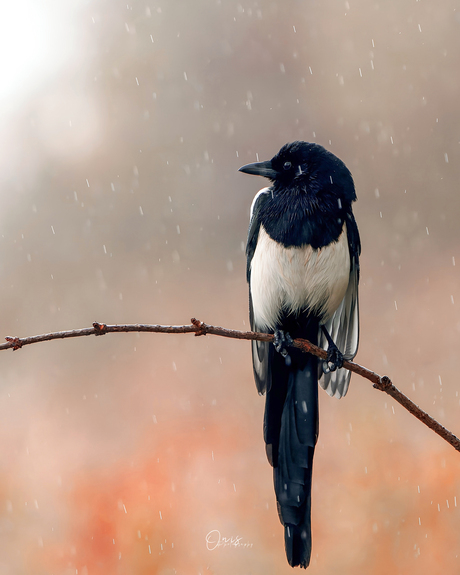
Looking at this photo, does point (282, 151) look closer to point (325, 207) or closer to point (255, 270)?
point (325, 207)

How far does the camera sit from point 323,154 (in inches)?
60.5

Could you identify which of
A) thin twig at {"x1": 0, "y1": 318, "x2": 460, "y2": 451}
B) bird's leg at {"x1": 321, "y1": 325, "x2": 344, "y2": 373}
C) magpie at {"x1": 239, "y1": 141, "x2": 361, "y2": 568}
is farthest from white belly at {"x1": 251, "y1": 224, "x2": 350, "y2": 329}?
thin twig at {"x1": 0, "y1": 318, "x2": 460, "y2": 451}

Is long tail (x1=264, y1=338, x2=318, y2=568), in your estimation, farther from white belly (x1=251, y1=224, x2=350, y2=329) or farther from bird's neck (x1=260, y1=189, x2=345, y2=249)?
bird's neck (x1=260, y1=189, x2=345, y2=249)

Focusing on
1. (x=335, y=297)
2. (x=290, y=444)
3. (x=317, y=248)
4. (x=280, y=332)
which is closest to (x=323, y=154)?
(x=317, y=248)

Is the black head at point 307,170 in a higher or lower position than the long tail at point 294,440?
higher

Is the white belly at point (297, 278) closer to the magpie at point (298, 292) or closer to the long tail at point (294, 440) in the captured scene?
the magpie at point (298, 292)

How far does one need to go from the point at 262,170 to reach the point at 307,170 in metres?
0.15

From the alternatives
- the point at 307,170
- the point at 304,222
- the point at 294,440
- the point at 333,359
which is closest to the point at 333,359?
the point at 333,359

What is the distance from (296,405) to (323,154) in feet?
2.51

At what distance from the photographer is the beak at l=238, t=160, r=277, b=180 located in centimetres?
156

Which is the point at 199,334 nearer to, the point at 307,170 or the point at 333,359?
the point at 333,359

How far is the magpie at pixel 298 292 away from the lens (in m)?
1.36

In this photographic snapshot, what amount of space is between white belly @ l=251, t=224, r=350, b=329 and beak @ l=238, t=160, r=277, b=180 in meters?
0.17

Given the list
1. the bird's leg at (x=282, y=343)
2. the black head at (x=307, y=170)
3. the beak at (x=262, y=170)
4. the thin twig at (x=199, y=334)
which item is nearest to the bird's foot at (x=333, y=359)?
the bird's leg at (x=282, y=343)
